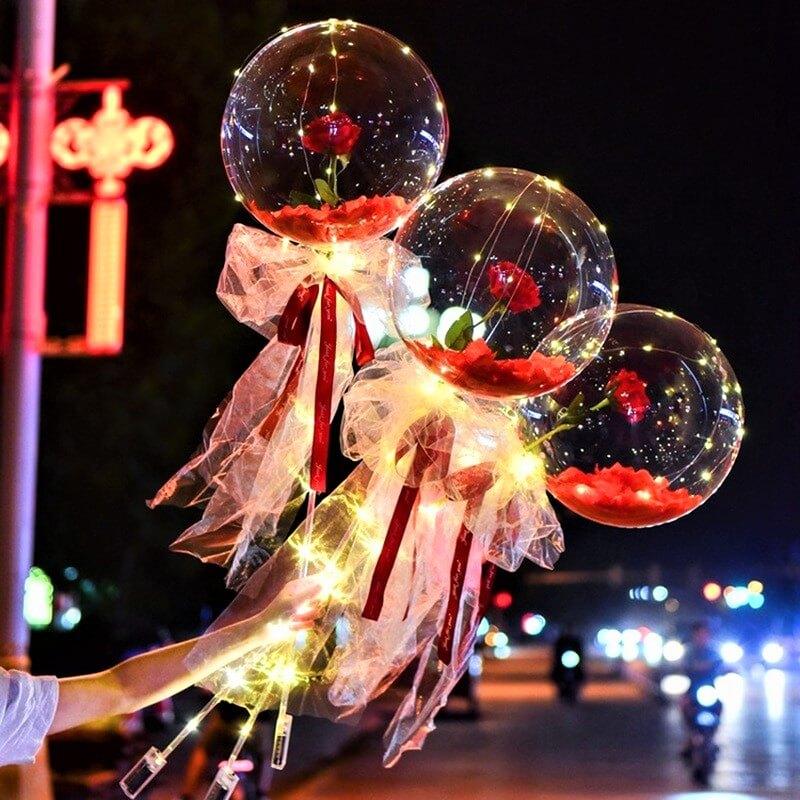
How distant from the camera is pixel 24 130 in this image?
32.4 feet

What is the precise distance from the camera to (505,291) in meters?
4.11

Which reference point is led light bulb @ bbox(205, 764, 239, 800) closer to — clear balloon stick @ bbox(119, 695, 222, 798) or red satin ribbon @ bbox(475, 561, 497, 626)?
clear balloon stick @ bbox(119, 695, 222, 798)

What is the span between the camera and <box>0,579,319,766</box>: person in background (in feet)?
11.1

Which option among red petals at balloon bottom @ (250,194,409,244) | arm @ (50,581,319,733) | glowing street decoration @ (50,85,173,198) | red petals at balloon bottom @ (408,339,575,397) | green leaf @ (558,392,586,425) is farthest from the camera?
glowing street decoration @ (50,85,173,198)

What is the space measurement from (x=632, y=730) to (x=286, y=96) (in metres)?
22.8

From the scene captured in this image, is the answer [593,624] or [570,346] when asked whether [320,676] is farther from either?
[593,624]

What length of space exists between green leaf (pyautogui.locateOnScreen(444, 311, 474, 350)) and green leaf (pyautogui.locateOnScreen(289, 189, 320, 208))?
0.49 metres

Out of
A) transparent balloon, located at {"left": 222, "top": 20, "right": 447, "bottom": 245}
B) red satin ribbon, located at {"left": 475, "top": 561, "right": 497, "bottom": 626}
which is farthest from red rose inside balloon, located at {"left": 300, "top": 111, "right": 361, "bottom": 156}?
red satin ribbon, located at {"left": 475, "top": 561, "right": 497, "bottom": 626}

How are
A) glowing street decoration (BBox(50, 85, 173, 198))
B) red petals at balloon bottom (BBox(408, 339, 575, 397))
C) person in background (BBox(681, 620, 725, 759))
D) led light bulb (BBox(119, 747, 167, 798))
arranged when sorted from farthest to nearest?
1. person in background (BBox(681, 620, 725, 759))
2. glowing street decoration (BBox(50, 85, 173, 198))
3. red petals at balloon bottom (BBox(408, 339, 575, 397))
4. led light bulb (BBox(119, 747, 167, 798))

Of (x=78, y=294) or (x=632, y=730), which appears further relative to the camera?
(x=632, y=730)

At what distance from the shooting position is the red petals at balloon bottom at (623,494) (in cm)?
450

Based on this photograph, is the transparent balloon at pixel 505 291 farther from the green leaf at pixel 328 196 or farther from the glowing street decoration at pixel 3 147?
the glowing street decoration at pixel 3 147

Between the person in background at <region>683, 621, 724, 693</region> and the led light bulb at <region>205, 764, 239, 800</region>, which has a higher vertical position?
the led light bulb at <region>205, 764, 239, 800</region>

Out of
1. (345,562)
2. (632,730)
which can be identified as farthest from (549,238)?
(632,730)
